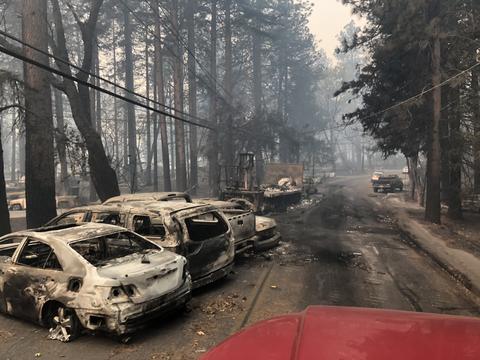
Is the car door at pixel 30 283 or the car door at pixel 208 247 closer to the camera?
the car door at pixel 30 283

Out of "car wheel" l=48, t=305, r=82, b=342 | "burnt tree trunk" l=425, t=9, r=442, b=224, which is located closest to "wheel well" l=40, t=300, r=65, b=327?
"car wheel" l=48, t=305, r=82, b=342

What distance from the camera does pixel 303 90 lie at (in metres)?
67.9

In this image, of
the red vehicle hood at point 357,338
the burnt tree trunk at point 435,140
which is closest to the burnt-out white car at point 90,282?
the red vehicle hood at point 357,338

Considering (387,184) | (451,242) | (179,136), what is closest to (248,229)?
(451,242)

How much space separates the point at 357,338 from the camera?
7.98 feet

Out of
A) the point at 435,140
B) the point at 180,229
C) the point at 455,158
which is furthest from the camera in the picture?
the point at 455,158

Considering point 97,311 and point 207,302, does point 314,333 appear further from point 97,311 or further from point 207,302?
point 207,302

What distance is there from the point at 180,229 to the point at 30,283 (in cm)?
249

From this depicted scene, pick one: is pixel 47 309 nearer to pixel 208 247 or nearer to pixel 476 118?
pixel 208 247

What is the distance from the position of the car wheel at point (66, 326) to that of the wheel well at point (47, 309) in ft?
0.45

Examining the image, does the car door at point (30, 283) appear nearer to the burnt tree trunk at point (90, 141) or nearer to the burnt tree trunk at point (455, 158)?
the burnt tree trunk at point (90, 141)

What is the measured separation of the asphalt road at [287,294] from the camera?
5914 mm

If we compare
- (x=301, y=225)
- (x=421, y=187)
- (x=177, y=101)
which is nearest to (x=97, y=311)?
(x=301, y=225)

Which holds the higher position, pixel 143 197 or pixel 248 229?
pixel 143 197
